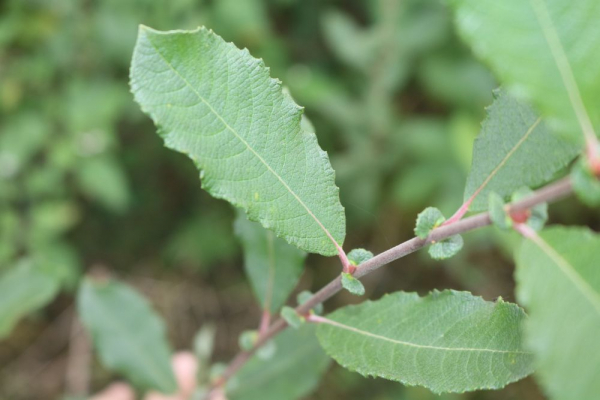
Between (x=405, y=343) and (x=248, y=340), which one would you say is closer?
(x=405, y=343)

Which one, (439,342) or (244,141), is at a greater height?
(244,141)

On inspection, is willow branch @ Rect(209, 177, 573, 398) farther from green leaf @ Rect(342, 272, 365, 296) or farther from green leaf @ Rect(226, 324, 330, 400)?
green leaf @ Rect(226, 324, 330, 400)

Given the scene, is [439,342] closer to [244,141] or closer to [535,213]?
[535,213]

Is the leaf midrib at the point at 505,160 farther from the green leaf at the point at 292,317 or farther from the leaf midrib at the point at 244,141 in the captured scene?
the green leaf at the point at 292,317

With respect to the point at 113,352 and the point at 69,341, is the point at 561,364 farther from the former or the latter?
the point at 69,341

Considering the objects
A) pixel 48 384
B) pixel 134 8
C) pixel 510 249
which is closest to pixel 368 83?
pixel 510 249

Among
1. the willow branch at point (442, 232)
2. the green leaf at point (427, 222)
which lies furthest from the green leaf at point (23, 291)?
the green leaf at point (427, 222)

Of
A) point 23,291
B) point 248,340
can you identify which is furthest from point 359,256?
point 23,291
